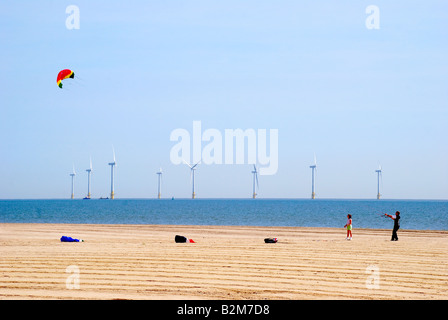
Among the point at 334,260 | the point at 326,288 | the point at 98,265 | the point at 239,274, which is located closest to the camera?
the point at 326,288

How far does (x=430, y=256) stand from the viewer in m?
20.4

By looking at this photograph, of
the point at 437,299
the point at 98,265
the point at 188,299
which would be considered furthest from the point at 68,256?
the point at 437,299

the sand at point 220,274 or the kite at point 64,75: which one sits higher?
the kite at point 64,75

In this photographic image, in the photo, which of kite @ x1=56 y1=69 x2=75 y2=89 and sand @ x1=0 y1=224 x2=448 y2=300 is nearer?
sand @ x1=0 y1=224 x2=448 y2=300

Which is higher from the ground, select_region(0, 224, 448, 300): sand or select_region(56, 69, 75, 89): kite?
select_region(56, 69, 75, 89): kite

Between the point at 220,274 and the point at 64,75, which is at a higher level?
the point at 64,75

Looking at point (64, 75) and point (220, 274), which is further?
point (64, 75)

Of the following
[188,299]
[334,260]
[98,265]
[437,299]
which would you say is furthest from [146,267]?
[437,299]

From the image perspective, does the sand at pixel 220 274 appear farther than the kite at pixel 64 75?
No
